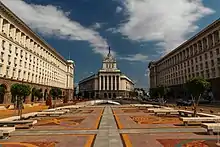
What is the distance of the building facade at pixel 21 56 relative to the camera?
42.2 meters

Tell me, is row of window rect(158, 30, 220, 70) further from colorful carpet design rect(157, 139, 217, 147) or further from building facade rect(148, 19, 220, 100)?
colorful carpet design rect(157, 139, 217, 147)

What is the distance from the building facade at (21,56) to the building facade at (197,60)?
4968 centimetres

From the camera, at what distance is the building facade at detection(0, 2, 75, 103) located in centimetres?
4225

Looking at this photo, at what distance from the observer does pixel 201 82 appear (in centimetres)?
2266

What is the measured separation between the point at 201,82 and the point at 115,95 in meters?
149

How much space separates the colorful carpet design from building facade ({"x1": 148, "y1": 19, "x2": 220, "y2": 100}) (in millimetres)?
47269

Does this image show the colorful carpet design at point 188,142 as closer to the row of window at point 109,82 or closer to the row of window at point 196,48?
the row of window at point 196,48

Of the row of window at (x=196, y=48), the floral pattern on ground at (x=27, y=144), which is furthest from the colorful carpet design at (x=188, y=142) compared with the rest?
the row of window at (x=196, y=48)

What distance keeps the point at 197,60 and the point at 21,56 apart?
5338cm

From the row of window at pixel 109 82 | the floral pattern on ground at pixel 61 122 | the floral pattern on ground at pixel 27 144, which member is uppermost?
the row of window at pixel 109 82

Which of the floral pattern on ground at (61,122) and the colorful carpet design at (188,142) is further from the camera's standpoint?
the floral pattern on ground at (61,122)

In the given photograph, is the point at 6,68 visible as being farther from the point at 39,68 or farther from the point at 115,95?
the point at 115,95

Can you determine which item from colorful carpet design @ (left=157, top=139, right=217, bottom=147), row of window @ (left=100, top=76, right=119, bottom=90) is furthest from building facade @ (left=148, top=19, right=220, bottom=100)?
row of window @ (left=100, top=76, right=119, bottom=90)

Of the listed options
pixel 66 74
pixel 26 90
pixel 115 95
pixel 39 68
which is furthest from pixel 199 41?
pixel 115 95
